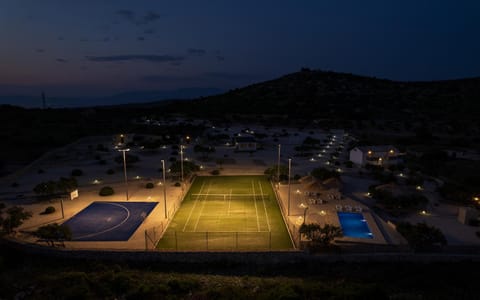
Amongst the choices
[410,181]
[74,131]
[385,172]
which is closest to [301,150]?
[385,172]

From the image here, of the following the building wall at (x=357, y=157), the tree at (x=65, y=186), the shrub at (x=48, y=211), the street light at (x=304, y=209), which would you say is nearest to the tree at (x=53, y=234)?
the shrub at (x=48, y=211)

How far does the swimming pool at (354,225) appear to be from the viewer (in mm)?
25750

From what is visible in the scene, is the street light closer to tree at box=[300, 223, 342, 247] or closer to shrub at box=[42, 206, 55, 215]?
tree at box=[300, 223, 342, 247]

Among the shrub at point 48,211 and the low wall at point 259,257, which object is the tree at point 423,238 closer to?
the low wall at point 259,257

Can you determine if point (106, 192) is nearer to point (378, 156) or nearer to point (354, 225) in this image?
point (354, 225)

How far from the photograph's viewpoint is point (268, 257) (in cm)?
2203

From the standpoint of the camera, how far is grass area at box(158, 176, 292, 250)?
78.7 ft

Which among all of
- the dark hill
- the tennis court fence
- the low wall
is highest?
the dark hill

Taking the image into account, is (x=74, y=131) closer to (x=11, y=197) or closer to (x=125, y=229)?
(x=11, y=197)

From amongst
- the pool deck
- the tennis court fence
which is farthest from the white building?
the tennis court fence

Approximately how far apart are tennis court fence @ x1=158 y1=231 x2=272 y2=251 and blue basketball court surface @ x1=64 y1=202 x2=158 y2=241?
376 centimetres

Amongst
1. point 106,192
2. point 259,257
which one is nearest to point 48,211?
point 106,192

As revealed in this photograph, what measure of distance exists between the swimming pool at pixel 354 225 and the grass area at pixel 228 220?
544 centimetres

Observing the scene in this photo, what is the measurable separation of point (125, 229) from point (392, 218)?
2425cm
